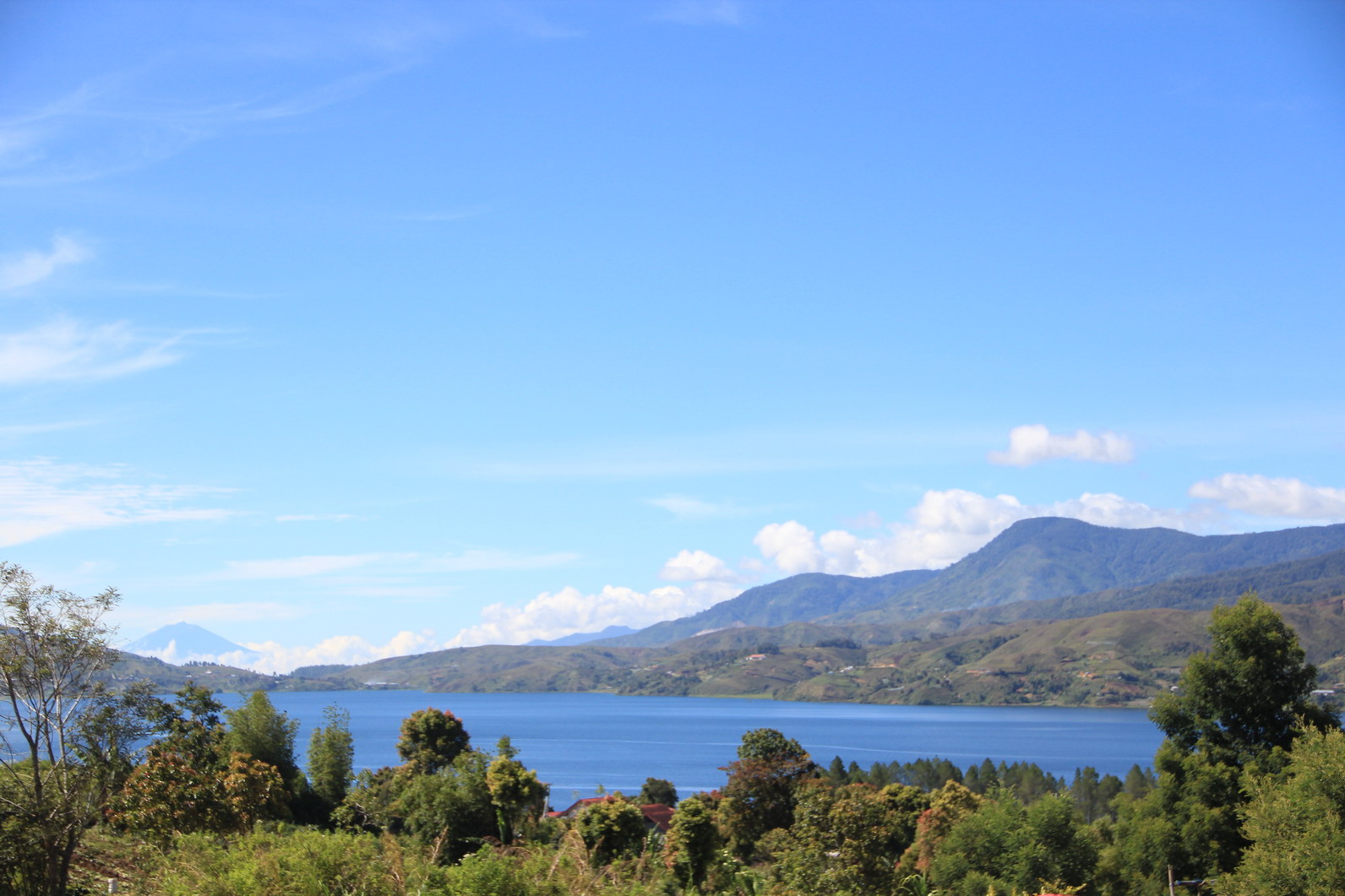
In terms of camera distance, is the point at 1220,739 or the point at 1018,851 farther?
the point at 1220,739

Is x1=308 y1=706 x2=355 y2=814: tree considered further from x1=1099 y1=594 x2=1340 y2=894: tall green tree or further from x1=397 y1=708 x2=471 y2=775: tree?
x1=1099 y1=594 x2=1340 y2=894: tall green tree

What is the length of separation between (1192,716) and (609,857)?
15835 mm

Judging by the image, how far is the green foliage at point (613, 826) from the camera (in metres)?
29.2

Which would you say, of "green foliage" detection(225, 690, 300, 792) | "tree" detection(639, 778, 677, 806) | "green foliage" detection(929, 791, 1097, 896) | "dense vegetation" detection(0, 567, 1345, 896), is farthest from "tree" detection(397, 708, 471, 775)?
"green foliage" detection(929, 791, 1097, 896)

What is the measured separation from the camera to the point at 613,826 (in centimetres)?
2933

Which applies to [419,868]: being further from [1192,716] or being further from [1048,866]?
[1192,716]

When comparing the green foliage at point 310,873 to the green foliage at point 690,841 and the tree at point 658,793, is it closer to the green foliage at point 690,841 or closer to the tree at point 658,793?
the green foliage at point 690,841

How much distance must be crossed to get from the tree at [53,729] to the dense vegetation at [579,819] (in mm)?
35

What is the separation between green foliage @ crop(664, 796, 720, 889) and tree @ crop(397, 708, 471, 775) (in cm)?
1923

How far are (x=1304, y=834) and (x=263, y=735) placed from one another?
115 feet

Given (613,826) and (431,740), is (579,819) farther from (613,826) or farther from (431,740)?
(431,740)

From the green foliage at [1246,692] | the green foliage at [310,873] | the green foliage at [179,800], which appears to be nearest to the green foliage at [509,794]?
the green foliage at [179,800]

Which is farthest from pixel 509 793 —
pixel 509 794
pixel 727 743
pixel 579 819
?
pixel 727 743

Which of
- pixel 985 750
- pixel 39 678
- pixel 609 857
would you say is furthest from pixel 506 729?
pixel 39 678
